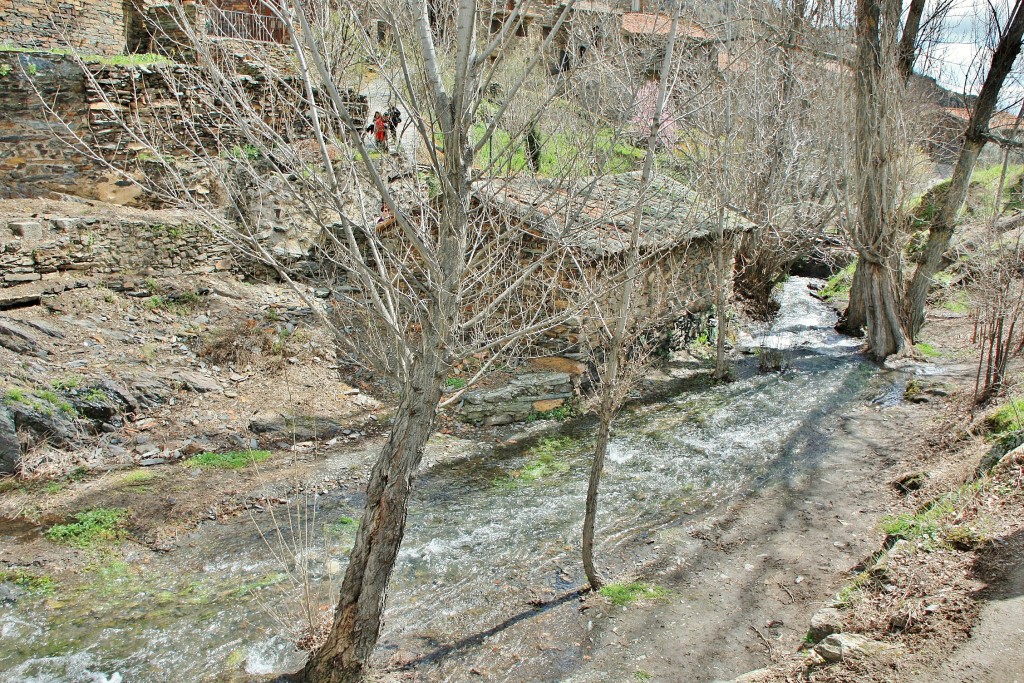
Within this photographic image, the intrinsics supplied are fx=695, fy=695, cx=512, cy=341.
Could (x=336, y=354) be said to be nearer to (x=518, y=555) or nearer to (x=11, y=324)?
(x=11, y=324)

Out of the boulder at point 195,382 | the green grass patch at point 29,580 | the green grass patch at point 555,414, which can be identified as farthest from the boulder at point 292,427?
the green grass patch at point 29,580

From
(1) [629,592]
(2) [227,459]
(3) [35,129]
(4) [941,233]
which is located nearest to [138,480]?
(2) [227,459]

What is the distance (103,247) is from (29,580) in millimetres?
6284

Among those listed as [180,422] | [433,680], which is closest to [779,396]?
[433,680]

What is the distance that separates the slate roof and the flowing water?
2620mm

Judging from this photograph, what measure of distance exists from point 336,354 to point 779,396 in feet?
22.5

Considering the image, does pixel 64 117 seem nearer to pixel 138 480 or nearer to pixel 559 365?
pixel 138 480

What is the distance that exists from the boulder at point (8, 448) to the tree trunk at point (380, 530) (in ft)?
15.3

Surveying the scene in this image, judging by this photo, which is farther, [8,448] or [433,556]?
[8,448]

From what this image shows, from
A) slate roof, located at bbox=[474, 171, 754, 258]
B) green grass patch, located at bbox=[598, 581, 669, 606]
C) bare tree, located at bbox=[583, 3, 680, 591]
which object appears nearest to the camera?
slate roof, located at bbox=[474, 171, 754, 258]

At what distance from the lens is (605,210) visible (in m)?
5.77

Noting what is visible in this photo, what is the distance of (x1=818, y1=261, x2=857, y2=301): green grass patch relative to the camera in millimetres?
16406

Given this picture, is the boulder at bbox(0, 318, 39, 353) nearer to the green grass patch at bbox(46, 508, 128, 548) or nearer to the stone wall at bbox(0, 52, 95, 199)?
the green grass patch at bbox(46, 508, 128, 548)

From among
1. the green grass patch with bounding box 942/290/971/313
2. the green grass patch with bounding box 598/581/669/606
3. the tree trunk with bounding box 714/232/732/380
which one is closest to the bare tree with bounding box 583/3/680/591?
the green grass patch with bounding box 598/581/669/606
